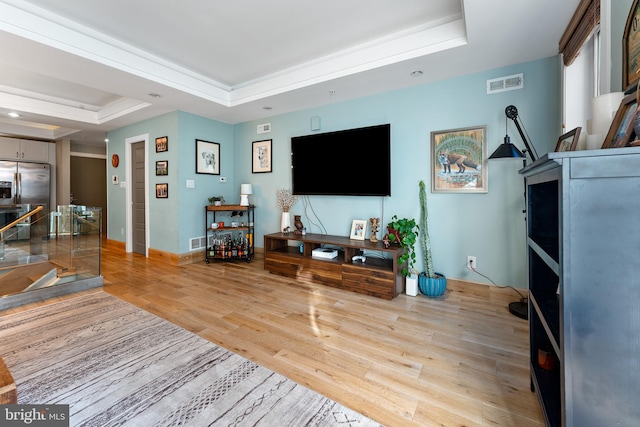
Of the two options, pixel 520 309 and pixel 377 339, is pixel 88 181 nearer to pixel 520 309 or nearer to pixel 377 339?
pixel 377 339

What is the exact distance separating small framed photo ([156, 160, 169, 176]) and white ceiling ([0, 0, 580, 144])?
976mm

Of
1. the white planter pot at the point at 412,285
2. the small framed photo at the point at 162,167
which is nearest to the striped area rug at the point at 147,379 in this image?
the white planter pot at the point at 412,285

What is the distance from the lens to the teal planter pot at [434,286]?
3.04 metres

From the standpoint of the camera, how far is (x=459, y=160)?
10.2 ft

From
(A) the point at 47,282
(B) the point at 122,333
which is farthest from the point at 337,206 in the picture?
(A) the point at 47,282

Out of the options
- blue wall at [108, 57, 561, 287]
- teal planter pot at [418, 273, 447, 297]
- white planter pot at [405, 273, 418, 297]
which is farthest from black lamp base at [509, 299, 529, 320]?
white planter pot at [405, 273, 418, 297]

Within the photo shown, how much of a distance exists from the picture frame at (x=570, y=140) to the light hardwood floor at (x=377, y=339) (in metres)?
1.35

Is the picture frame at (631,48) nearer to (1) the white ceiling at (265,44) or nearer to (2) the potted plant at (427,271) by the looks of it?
(1) the white ceiling at (265,44)

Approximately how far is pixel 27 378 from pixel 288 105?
3.80 meters

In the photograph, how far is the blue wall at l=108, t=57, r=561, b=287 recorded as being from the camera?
283 centimetres

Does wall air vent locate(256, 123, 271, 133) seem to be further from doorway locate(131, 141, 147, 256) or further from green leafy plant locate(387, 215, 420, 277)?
green leafy plant locate(387, 215, 420, 277)

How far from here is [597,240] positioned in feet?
2.85

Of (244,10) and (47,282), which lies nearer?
(244,10)

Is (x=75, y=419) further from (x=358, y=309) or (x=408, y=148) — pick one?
(x=408, y=148)
